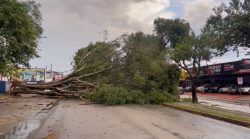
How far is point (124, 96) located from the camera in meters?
34.0

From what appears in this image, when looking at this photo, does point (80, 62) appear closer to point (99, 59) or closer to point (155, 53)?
point (99, 59)

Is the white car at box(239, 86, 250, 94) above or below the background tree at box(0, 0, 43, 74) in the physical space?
below

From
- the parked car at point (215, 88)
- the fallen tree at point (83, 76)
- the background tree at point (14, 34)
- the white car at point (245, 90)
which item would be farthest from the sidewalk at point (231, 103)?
the parked car at point (215, 88)

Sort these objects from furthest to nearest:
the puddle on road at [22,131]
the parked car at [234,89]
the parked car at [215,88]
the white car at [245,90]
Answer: the parked car at [215,88]
the parked car at [234,89]
the white car at [245,90]
the puddle on road at [22,131]

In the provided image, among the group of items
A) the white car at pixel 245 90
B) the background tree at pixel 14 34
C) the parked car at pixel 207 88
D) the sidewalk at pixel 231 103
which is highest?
the background tree at pixel 14 34

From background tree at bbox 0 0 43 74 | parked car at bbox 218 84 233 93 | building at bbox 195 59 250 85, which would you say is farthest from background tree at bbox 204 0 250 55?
parked car at bbox 218 84 233 93

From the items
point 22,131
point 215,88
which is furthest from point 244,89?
point 22,131

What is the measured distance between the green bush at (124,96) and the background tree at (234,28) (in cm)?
598

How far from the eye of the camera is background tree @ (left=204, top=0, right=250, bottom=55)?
30859mm

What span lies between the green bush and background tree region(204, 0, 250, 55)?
598cm

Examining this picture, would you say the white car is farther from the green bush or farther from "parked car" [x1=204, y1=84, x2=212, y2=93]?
the green bush

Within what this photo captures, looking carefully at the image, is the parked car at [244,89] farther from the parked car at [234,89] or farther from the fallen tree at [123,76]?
the fallen tree at [123,76]

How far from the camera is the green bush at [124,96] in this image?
3362cm

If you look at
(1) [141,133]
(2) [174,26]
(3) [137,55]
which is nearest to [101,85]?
(3) [137,55]
